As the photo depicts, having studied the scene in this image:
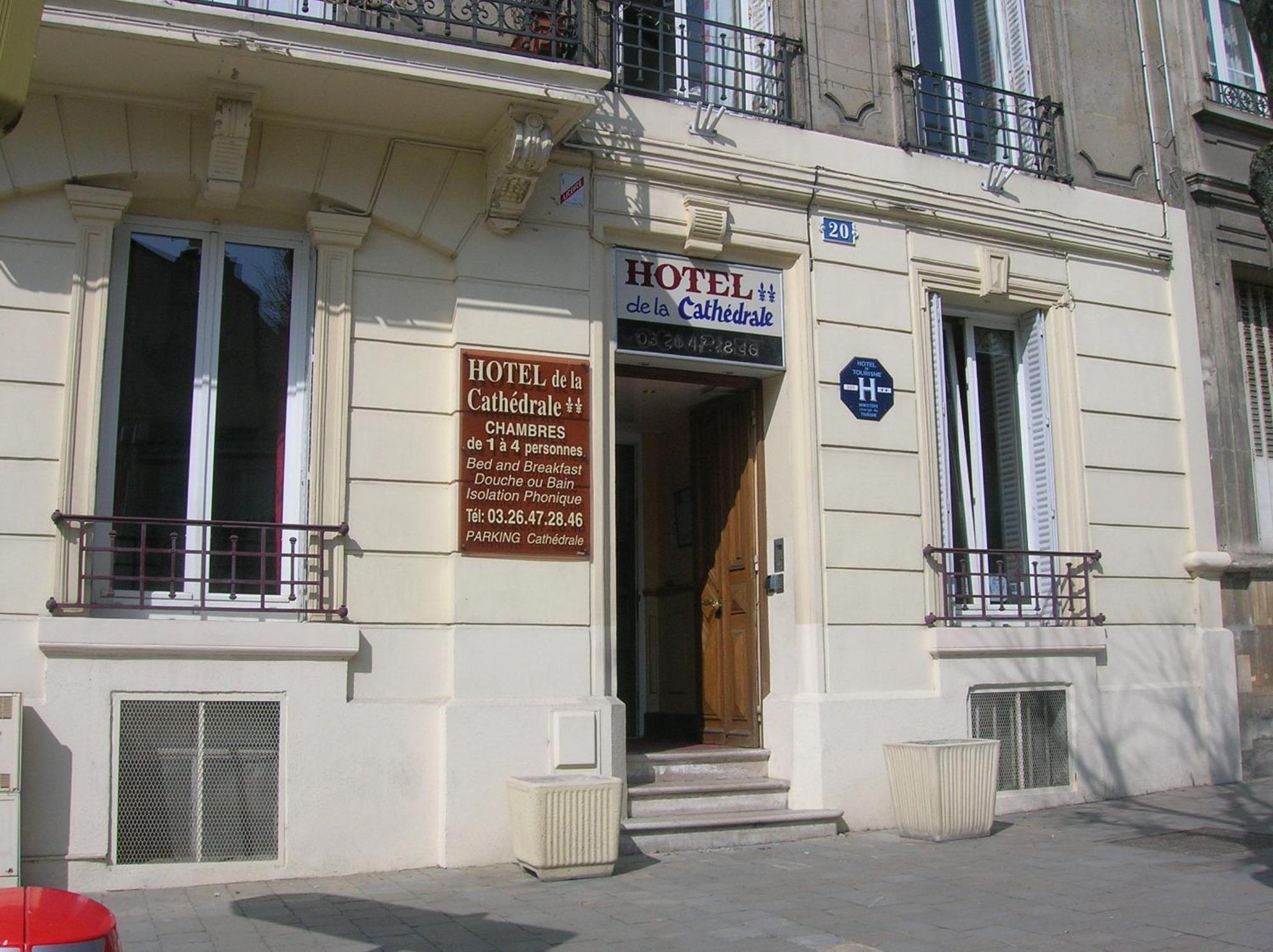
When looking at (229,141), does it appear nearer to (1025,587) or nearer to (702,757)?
(702,757)

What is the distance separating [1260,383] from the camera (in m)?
11.7

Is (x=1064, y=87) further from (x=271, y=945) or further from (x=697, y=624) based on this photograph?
(x=271, y=945)

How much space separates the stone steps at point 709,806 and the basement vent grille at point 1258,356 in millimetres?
5890

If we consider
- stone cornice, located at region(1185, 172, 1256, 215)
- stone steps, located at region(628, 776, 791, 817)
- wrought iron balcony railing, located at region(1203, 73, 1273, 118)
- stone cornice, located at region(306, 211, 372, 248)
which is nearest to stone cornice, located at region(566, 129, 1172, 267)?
stone cornice, located at region(1185, 172, 1256, 215)

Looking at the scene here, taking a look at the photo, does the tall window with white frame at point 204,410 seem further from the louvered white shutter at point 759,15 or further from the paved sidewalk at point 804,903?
the louvered white shutter at point 759,15

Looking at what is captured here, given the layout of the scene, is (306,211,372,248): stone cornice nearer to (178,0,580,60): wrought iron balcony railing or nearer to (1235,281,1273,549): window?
(178,0,580,60): wrought iron balcony railing

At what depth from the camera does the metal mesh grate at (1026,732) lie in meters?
9.54

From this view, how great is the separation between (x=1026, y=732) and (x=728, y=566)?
267 centimetres

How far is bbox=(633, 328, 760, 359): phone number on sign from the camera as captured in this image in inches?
354

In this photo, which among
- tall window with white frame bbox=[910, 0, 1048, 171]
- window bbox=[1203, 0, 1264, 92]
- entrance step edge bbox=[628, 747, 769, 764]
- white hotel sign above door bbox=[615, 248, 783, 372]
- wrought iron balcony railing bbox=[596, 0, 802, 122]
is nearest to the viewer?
entrance step edge bbox=[628, 747, 769, 764]

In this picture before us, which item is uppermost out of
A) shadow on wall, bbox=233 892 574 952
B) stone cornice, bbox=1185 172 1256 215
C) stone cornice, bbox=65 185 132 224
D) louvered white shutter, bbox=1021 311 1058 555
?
stone cornice, bbox=1185 172 1256 215

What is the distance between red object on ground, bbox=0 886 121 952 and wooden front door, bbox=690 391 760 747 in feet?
22.5

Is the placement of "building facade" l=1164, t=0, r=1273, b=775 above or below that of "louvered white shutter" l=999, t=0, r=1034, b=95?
below

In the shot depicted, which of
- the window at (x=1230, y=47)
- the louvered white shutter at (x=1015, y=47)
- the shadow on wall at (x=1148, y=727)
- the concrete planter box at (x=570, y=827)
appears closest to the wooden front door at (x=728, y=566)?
the concrete planter box at (x=570, y=827)
